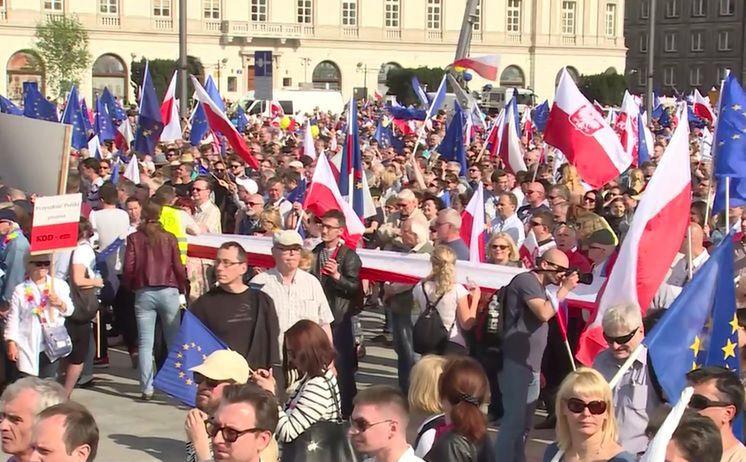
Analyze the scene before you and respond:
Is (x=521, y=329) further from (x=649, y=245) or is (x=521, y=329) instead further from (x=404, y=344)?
(x=404, y=344)

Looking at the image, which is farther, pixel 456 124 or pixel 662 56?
pixel 662 56

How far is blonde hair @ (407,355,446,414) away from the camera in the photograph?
16.8 ft

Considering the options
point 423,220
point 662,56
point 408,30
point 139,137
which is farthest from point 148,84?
point 662,56

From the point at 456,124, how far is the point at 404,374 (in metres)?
7.93

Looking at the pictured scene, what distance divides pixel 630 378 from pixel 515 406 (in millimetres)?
1421

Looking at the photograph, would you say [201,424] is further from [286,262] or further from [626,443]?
[286,262]

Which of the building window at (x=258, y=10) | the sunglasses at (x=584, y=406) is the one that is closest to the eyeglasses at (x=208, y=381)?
the sunglasses at (x=584, y=406)

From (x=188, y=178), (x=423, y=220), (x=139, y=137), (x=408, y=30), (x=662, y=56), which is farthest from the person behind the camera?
(x=662, y=56)

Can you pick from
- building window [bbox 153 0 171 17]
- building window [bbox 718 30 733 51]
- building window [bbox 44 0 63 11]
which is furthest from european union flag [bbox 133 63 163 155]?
building window [bbox 718 30 733 51]

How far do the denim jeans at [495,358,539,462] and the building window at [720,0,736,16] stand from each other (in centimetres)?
8798

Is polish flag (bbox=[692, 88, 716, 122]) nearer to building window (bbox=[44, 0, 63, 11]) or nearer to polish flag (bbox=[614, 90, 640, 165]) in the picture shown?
polish flag (bbox=[614, 90, 640, 165])

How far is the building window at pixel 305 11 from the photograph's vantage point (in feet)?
233

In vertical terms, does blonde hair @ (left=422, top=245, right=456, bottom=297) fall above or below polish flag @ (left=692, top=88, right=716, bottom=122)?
below

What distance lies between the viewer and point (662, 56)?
9444 centimetres
